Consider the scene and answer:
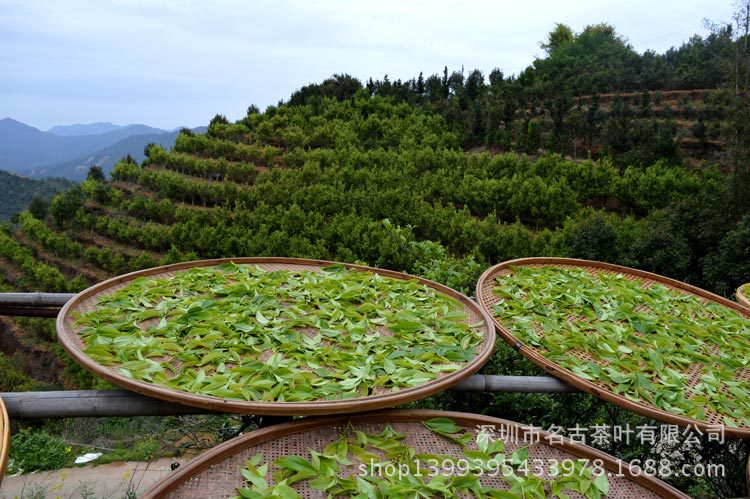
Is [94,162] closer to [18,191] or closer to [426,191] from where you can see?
[18,191]

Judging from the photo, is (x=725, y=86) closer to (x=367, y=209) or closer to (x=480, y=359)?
(x=367, y=209)

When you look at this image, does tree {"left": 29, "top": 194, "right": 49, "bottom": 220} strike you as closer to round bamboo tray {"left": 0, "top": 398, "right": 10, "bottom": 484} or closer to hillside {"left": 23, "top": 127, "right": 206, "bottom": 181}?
round bamboo tray {"left": 0, "top": 398, "right": 10, "bottom": 484}

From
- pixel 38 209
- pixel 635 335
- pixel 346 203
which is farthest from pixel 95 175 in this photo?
pixel 635 335

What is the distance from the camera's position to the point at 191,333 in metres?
1.38

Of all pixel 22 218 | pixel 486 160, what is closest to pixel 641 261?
pixel 486 160

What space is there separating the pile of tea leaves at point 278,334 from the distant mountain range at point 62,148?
45290 millimetres

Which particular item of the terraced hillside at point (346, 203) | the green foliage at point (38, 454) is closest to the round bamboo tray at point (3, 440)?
the green foliage at point (38, 454)

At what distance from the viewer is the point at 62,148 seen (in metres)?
70.1

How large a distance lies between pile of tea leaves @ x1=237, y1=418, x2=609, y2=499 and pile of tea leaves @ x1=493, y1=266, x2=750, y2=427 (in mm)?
364

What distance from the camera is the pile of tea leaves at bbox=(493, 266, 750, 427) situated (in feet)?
4.45

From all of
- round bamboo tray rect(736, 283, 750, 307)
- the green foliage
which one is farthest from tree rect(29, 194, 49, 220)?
round bamboo tray rect(736, 283, 750, 307)

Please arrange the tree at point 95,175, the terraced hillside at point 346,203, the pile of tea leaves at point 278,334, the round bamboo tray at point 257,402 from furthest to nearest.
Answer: the tree at point 95,175 → the terraced hillside at point 346,203 → the pile of tea leaves at point 278,334 → the round bamboo tray at point 257,402

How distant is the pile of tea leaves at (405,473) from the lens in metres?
0.99

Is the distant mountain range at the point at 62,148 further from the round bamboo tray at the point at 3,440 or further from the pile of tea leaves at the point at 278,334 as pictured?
the round bamboo tray at the point at 3,440
